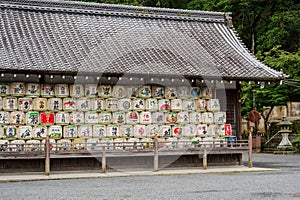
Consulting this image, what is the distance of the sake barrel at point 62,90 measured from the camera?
20.4 meters

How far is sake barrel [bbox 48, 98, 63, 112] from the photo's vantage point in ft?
66.5

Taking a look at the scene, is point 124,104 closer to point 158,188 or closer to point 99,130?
point 99,130

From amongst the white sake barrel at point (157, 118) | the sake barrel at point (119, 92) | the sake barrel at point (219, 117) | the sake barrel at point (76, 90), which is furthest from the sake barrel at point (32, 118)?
the sake barrel at point (219, 117)

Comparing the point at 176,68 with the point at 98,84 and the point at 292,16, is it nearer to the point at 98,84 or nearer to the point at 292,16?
the point at 98,84

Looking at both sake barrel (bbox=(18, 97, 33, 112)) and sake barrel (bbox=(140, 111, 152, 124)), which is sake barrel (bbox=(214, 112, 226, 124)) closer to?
sake barrel (bbox=(140, 111, 152, 124))

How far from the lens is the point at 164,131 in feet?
71.2

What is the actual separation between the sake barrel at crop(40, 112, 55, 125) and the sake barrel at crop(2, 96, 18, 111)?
3.44ft

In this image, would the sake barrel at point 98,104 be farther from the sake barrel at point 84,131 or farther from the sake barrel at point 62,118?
the sake barrel at point 62,118

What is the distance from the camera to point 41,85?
20234mm

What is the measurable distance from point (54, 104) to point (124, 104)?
287 centimetres

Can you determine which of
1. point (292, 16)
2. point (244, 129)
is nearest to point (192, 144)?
point (292, 16)

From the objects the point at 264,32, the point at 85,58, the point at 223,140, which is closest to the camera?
the point at 85,58

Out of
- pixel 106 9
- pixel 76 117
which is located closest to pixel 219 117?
pixel 76 117

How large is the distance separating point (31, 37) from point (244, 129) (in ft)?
95.0
